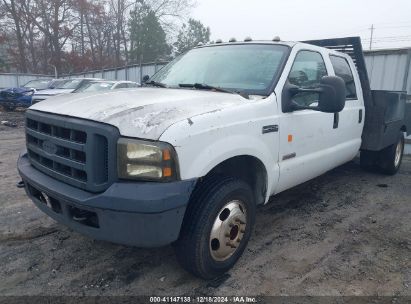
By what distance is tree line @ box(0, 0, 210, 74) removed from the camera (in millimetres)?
34938

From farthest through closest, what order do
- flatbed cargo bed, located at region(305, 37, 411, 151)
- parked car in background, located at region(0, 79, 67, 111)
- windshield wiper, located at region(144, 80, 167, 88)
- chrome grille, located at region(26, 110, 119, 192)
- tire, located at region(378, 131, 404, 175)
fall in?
1. parked car in background, located at region(0, 79, 67, 111)
2. tire, located at region(378, 131, 404, 175)
3. flatbed cargo bed, located at region(305, 37, 411, 151)
4. windshield wiper, located at region(144, 80, 167, 88)
5. chrome grille, located at region(26, 110, 119, 192)

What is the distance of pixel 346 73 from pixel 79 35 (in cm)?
3926

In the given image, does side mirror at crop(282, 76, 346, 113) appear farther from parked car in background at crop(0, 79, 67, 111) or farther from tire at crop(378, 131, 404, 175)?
parked car in background at crop(0, 79, 67, 111)

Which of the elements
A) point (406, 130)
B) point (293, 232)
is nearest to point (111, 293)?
point (293, 232)

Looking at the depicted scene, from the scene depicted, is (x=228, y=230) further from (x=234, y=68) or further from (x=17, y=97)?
(x=17, y=97)

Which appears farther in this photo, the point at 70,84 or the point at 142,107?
the point at 70,84

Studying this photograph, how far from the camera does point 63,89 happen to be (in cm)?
1415

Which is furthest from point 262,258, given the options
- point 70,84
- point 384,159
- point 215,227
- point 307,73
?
point 70,84

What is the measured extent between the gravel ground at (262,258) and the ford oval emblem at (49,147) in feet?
3.23

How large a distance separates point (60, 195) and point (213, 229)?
1.11m

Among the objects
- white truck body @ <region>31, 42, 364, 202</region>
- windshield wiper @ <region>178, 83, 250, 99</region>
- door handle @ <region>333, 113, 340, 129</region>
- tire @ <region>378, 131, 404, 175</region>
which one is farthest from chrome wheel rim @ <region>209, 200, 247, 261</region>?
tire @ <region>378, 131, 404, 175</region>

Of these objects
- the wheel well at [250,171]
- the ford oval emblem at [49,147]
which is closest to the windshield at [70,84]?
the ford oval emblem at [49,147]

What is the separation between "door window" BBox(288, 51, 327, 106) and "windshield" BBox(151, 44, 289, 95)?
0.19 metres

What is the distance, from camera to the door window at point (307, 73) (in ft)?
11.2
